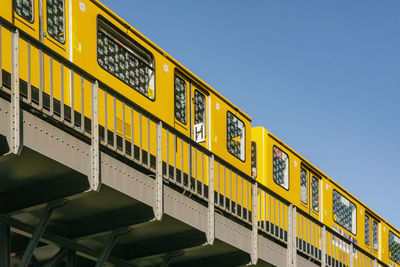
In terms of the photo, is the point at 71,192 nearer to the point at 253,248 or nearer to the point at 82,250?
the point at 82,250

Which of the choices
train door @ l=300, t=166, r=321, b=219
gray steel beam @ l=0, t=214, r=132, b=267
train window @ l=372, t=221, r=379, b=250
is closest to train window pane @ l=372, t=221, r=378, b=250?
train window @ l=372, t=221, r=379, b=250

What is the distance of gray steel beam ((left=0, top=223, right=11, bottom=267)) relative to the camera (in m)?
8.08

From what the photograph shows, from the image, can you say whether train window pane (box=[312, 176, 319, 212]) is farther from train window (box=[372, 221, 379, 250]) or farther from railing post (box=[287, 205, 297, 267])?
railing post (box=[287, 205, 297, 267])

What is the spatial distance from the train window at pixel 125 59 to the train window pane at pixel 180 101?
85 centimetres

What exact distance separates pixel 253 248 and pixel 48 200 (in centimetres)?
377

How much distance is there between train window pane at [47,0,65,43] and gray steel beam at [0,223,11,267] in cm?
282

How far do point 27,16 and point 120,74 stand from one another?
7.49ft

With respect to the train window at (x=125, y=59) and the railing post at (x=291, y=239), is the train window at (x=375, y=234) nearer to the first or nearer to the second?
the railing post at (x=291, y=239)

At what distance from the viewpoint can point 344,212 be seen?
19.1m

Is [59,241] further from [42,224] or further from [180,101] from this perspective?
[180,101]

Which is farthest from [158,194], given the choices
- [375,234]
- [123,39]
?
[375,234]

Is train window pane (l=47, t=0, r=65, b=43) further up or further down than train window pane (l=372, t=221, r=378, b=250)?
further up

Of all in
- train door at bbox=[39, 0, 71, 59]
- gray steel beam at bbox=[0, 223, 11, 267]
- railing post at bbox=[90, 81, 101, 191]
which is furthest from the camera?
train door at bbox=[39, 0, 71, 59]

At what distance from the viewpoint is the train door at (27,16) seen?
362 inches
